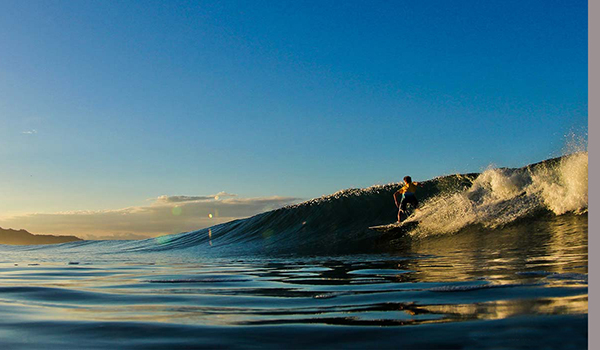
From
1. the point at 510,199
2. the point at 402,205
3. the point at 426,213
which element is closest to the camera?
the point at 510,199

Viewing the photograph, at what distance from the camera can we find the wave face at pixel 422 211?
1262 cm

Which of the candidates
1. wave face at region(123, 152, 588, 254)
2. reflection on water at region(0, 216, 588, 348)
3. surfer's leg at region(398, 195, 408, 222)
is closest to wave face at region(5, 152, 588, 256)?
wave face at region(123, 152, 588, 254)

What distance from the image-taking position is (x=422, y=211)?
48.2 ft

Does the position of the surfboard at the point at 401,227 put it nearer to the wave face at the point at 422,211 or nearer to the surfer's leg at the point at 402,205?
the wave face at the point at 422,211

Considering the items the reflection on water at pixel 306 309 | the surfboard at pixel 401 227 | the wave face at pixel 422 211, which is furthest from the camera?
the surfboard at pixel 401 227

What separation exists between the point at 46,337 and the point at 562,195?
1336 centimetres

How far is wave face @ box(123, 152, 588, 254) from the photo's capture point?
1262 cm

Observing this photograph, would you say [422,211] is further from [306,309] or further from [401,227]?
[306,309]

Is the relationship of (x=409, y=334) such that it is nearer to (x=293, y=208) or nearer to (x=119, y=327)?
(x=119, y=327)

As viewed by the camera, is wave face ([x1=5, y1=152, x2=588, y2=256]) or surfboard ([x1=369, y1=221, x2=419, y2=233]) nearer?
wave face ([x1=5, y1=152, x2=588, y2=256])

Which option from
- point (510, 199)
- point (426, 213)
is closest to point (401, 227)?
point (426, 213)

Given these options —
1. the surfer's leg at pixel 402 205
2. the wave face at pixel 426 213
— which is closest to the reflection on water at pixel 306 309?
the wave face at pixel 426 213

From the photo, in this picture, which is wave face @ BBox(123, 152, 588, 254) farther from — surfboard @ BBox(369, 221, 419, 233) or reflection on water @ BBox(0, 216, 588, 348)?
reflection on water @ BBox(0, 216, 588, 348)

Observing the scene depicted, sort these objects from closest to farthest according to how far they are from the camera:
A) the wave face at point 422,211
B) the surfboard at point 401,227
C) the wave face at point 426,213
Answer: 1. the wave face at point 426,213
2. the wave face at point 422,211
3. the surfboard at point 401,227
